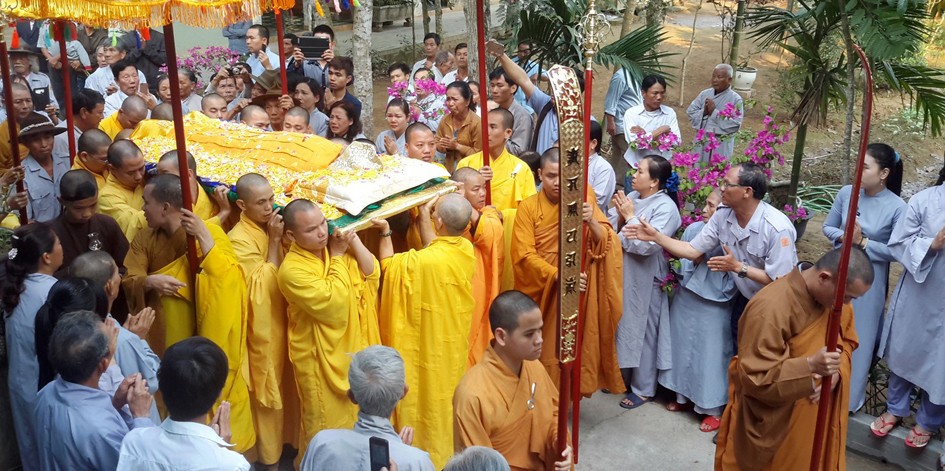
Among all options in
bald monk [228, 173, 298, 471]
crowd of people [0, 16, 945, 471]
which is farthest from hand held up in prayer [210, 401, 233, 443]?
bald monk [228, 173, 298, 471]

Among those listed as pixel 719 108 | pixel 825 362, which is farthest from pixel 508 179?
pixel 719 108

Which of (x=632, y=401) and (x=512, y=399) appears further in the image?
(x=632, y=401)

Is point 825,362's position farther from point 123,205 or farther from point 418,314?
point 123,205

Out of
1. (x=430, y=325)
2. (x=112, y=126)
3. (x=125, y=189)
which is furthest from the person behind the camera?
(x=112, y=126)

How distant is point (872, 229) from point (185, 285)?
177 inches

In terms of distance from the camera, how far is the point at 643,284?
6.24m

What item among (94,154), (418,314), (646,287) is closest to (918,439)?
(646,287)

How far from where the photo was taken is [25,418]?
455 cm

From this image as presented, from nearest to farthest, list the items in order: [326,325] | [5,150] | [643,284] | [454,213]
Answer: [326,325]
[454,213]
[643,284]
[5,150]

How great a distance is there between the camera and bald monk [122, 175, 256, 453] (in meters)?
4.76

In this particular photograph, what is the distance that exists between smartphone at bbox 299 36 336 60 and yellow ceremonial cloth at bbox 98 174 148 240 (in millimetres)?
4613

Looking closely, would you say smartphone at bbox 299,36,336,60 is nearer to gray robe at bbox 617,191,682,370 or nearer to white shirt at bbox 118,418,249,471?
gray robe at bbox 617,191,682,370

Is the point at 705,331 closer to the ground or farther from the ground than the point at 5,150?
closer to the ground

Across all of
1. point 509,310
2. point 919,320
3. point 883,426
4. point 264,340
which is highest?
point 509,310
